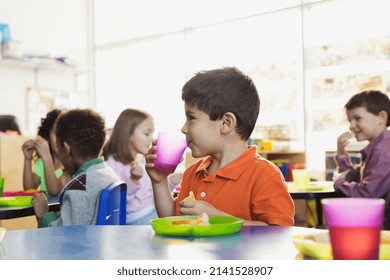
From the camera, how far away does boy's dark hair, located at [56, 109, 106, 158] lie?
1.65 metres

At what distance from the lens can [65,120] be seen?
5.50 feet

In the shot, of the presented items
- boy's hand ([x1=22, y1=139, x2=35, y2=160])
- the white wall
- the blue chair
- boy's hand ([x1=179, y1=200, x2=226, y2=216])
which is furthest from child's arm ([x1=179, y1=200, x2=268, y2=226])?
the white wall

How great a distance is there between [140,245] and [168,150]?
424mm

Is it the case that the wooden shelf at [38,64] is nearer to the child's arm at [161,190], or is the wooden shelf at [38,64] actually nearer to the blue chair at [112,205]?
the blue chair at [112,205]

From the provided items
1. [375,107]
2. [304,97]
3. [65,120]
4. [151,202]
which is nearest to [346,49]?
[304,97]

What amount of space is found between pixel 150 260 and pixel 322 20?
3.85 m

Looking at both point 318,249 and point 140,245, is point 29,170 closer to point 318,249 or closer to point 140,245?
point 140,245

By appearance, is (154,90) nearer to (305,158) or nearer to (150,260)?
(305,158)

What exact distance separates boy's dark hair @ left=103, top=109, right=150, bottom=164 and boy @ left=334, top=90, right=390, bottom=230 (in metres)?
0.84

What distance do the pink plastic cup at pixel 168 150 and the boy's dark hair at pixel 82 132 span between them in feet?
2.00

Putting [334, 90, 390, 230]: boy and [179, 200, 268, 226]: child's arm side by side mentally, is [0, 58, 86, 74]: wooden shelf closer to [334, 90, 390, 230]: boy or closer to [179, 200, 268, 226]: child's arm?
[334, 90, 390, 230]: boy

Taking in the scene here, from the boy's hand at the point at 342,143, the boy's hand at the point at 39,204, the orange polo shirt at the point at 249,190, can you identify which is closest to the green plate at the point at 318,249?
the orange polo shirt at the point at 249,190

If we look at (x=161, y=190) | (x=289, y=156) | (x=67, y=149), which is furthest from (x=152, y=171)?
(x=289, y=156)

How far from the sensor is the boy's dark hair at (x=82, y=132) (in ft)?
5.41
